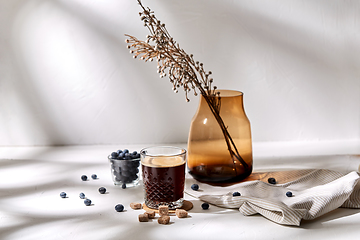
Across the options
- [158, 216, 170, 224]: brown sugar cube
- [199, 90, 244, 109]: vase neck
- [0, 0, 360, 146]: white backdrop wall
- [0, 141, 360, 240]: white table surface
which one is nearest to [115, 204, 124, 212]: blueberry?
[0, 141, 360, 240]: white table surface

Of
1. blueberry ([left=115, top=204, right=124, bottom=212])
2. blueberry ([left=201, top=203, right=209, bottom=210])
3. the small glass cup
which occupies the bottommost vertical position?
blueberry ([left=201, top=203, right=209, bottom=210])

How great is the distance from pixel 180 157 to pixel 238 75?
2.41 feet

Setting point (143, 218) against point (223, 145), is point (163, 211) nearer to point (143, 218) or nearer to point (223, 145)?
point (143, 218)

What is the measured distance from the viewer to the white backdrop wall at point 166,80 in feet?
5.09

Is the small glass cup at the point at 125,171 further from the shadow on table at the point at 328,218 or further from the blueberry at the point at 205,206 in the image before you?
the shadow on table at the point at 328,218

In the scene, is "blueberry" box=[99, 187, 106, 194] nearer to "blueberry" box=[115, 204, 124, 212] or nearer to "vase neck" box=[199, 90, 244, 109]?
"blueberry" box=[115, 204, 124, 212]

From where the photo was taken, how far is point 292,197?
3.22ft

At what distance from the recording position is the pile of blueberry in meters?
1.12

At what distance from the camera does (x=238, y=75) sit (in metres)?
1.60

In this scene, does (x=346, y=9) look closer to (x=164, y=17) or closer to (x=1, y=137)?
(x=164, y=17)

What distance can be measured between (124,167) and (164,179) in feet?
0.72

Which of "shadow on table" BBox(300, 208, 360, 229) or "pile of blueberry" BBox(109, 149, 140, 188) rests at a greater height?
"pile of blueberry" BBox(109, 149, 140, 188)

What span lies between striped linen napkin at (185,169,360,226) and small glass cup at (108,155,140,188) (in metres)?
0.16

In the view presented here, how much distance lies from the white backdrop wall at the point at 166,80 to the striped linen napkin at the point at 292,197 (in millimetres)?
522
